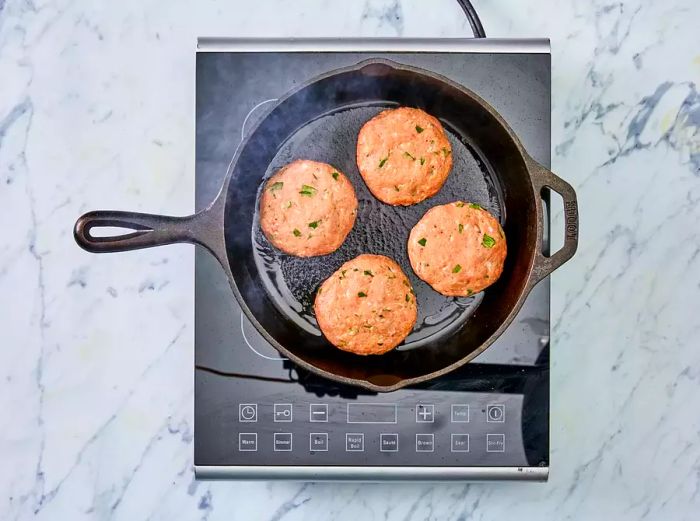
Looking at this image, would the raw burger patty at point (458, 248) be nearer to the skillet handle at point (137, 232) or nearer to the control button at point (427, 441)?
the control button at point (427, 441)

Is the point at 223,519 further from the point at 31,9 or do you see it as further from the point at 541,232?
the point at 31,9

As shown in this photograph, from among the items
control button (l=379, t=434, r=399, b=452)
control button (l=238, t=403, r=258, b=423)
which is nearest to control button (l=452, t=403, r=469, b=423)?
control button (l=379, t=434, r=399, b=452)

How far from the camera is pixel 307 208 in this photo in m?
1.18

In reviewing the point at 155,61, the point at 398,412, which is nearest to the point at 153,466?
the point at 398,412

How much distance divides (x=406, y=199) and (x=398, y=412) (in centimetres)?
37

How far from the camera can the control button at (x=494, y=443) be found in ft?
4.01

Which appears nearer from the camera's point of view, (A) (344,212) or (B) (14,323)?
(A) (344,212)

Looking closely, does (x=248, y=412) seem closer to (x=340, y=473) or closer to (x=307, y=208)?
(x=340, y=473)

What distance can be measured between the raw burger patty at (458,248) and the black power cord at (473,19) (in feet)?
1.02

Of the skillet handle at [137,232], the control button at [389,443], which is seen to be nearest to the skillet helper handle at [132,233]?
the skillet handle at [137,232]

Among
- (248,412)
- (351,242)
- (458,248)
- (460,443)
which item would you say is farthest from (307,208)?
(460,443)

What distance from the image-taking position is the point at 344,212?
120 cm

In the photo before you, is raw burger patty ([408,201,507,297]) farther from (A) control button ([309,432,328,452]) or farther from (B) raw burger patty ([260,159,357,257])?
(A) control button ([309,432,328,452])

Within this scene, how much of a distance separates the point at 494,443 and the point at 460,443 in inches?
2.3
